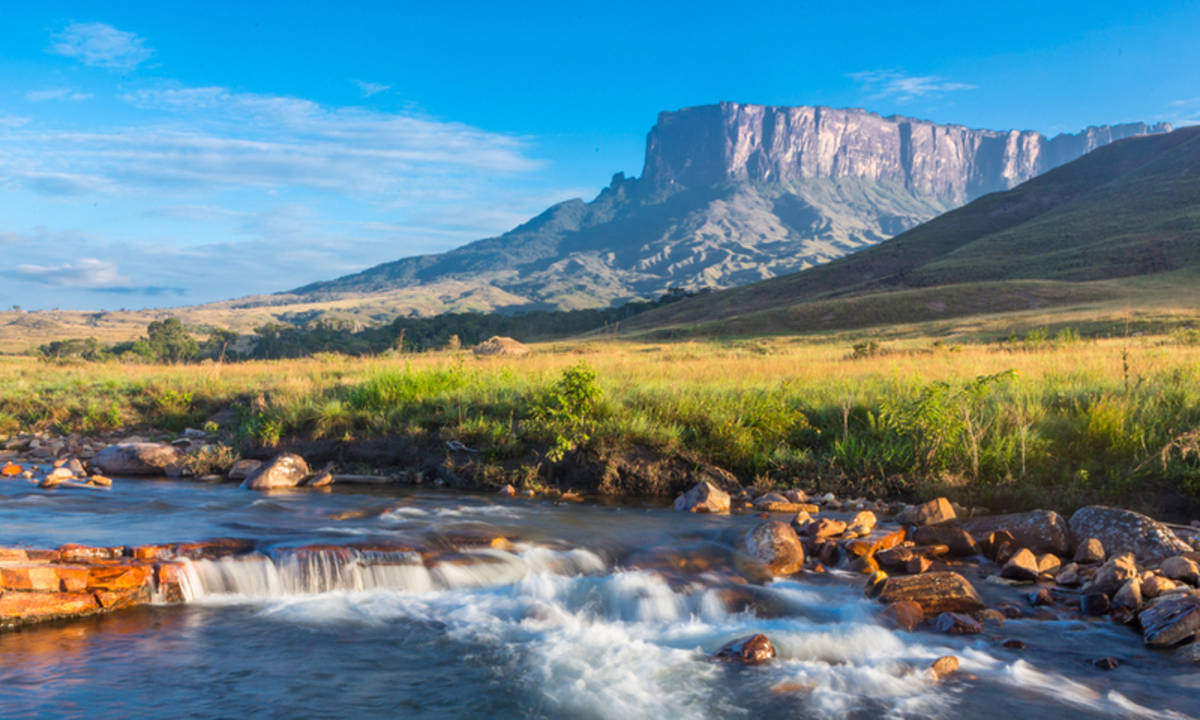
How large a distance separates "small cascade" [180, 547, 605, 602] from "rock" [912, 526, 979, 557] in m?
4.20

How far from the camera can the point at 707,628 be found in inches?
308

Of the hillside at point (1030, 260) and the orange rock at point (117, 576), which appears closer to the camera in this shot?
the orange rock at point (117, 576)

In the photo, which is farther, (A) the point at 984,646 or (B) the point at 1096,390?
(B) the point at 1096,390

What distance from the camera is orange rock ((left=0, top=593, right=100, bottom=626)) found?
23.5 ft

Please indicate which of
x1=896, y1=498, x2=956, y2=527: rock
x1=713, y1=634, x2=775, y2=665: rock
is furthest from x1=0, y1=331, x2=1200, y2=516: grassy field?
x1=713, y1=634, x2=775, y2=665: rock

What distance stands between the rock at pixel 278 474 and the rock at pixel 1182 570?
12.9m

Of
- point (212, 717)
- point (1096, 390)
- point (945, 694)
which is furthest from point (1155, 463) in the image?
point (212, 717)

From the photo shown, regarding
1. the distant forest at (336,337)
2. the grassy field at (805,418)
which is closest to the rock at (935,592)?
the grassy field at (805,418)

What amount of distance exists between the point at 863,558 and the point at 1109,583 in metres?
2.51

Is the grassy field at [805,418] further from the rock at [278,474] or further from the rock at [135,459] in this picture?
the rock at [135,459]

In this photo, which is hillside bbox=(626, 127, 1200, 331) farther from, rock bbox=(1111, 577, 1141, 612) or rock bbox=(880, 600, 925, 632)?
rock bbox=(880, 600, 925, 632)

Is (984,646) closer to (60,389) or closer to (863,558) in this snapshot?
(863,558)

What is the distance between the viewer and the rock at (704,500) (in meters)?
11.5

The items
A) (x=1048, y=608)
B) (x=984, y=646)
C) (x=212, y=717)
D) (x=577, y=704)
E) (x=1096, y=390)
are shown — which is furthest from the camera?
(x=1096, y=390)
